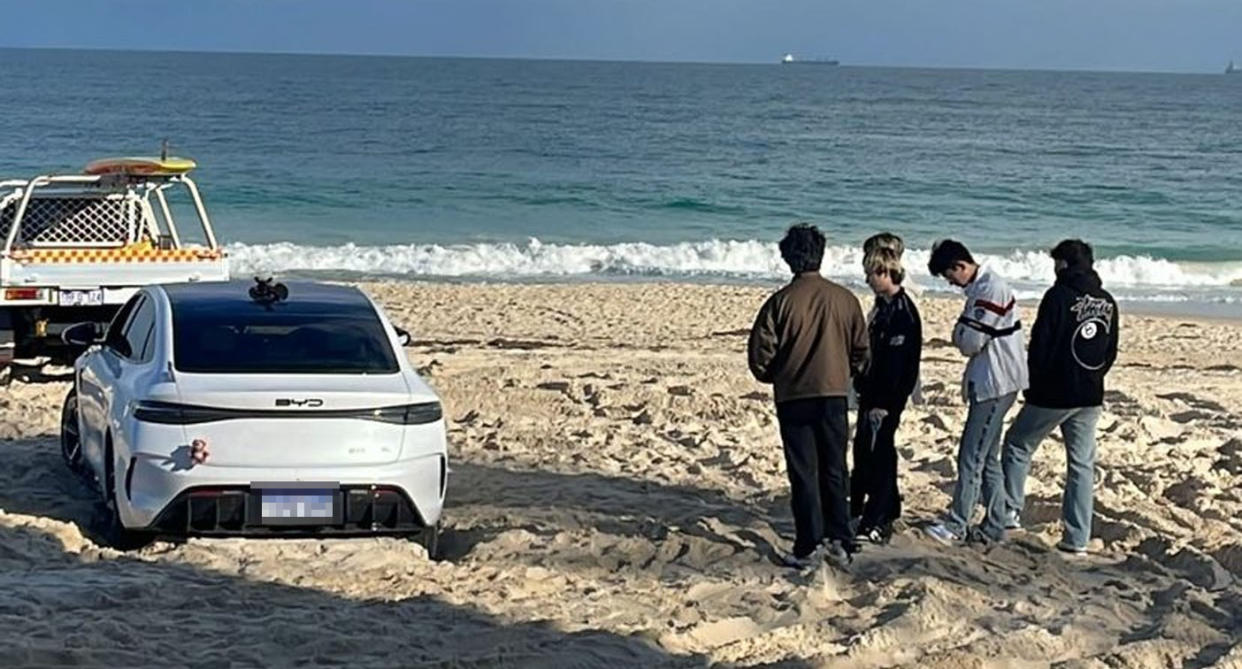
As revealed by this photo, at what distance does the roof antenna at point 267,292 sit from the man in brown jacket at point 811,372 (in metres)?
2.54

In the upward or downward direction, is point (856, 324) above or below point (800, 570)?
above

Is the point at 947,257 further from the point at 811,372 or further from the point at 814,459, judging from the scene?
the point at 814,459

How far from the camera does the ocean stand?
101 ft

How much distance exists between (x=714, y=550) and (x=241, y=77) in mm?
105176

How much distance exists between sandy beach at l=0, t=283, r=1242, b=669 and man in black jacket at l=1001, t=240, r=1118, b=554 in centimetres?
36

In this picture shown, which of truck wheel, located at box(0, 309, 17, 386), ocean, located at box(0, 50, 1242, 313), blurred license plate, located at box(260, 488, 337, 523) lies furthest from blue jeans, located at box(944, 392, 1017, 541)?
ocean, located at box(0, 50, 1242, 313)

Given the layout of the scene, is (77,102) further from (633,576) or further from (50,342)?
(633,576)

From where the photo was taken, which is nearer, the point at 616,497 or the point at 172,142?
the point at 616,497

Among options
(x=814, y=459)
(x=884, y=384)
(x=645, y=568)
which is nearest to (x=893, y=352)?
(x=884, y=384)

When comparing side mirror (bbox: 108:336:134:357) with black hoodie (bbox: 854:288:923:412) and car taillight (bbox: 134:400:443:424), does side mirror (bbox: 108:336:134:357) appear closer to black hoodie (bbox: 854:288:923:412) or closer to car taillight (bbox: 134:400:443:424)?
car taillight (bbox: 134:400:443:424)

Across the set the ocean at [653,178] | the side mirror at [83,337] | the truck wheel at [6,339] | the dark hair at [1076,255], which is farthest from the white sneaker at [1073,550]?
the ocean at [653,178]

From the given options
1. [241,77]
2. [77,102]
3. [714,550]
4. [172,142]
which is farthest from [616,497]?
[241,77]

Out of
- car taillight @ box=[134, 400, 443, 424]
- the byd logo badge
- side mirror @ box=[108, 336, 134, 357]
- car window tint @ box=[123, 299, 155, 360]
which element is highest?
car window tint @ box=[123, 299, 155, 360]

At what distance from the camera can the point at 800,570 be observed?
7.54m
